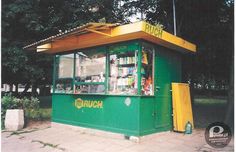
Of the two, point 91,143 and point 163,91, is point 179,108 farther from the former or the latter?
point 91,143

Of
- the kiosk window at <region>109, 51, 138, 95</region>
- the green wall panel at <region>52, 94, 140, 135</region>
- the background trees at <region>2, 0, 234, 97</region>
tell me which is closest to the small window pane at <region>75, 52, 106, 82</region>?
the kiosk window at <region>109, 51, 138, 95</region>

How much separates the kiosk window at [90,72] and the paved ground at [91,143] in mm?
1357

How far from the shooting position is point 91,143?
7.60 metres

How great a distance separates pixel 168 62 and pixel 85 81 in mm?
2599

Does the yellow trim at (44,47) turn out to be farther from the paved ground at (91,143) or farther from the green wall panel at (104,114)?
the paved ground at (91,143)

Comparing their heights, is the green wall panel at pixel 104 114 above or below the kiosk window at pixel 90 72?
below

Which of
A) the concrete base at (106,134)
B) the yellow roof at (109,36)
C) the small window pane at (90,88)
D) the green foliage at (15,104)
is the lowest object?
the concrete base at (106,134)

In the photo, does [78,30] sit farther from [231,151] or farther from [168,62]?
[231,151]

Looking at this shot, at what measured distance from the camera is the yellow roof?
24.2 feet

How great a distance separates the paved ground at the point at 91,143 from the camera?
6996 mm

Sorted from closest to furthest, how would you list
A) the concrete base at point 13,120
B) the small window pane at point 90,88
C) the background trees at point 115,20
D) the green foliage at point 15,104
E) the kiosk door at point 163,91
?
the kiosk door at point 163,91 → the small window pane at point 90,88 → the concrete base at point 13,120 → the green foliage at point 15,104 → the background trees at point 115,20

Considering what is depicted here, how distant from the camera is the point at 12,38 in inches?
583

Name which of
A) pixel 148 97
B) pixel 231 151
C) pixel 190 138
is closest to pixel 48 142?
pixel 148 97

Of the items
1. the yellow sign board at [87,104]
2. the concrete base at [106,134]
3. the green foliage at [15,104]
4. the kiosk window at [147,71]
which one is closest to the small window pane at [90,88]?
the yellow sign board at [87,104]
